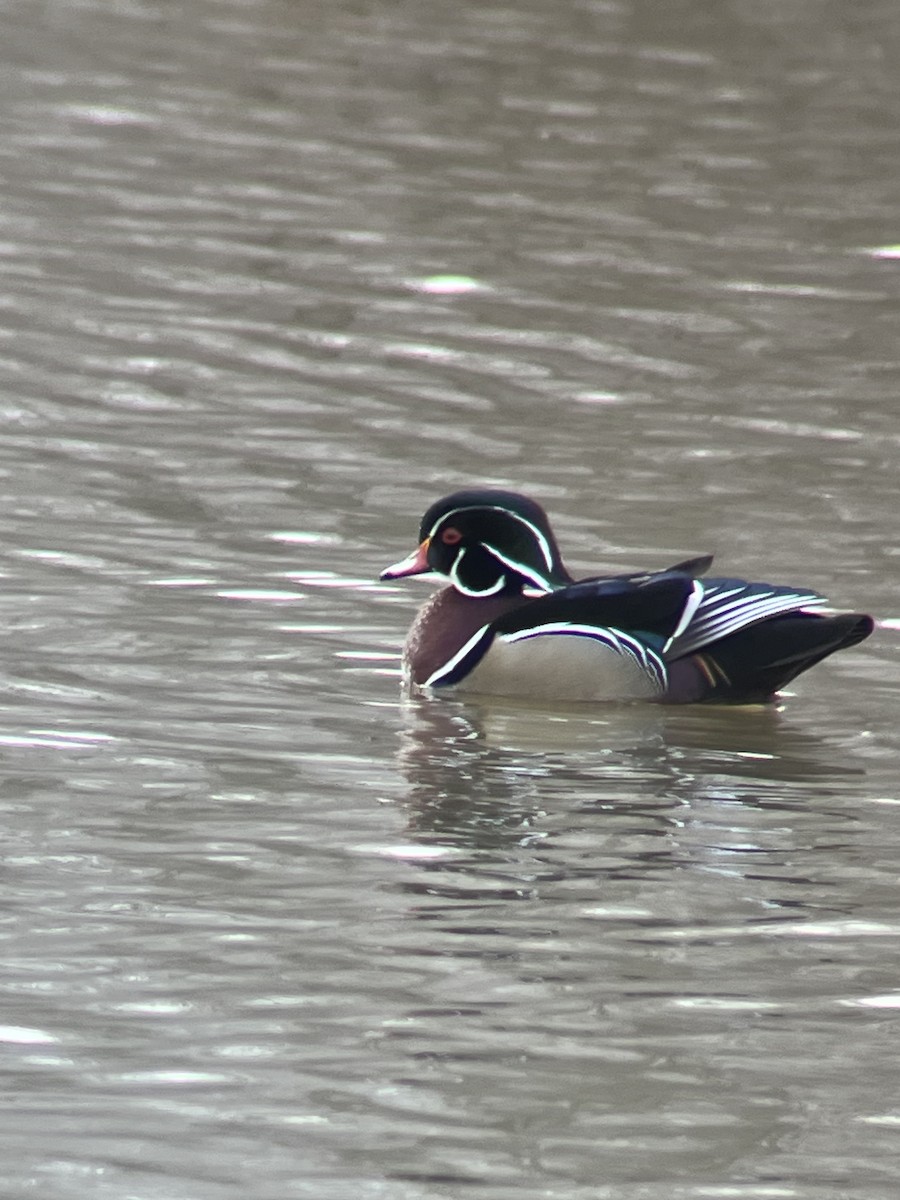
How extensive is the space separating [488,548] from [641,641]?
2.80 ft

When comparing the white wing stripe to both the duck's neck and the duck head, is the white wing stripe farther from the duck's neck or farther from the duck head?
the duck head

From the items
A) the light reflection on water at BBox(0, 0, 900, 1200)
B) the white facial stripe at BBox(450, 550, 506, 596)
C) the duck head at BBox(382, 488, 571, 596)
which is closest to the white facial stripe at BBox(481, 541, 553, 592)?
the duck head at BBox(382, 488, 571, 596)

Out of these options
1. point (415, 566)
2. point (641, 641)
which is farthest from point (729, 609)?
point (415, 566)

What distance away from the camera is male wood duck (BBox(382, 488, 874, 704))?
10094 millimetres

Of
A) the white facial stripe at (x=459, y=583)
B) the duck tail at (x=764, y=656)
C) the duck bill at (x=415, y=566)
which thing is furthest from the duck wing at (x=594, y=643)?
the duck bill at (x=415, y=566)

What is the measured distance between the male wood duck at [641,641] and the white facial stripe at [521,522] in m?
0.33

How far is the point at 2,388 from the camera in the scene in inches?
565

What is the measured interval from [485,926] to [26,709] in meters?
2.63

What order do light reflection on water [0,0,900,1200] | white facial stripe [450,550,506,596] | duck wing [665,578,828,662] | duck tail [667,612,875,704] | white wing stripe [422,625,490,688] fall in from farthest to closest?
white facial stripe [450,550,506,596], white wing stripe [422,625,490,688], duck wing [665,578,828,662], duck tail [667,612,875,704], light reflection on water [0,0,900,1200]

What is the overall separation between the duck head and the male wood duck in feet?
0.89

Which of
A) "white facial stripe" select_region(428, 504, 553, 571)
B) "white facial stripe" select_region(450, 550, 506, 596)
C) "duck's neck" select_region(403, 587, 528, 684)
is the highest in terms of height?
"white facial stripe" select_region(428, 504, 553, 571)

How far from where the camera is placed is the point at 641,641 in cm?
1020

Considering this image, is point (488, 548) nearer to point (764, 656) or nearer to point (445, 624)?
point (445, 624)

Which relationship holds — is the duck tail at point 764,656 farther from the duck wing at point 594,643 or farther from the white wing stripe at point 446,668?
the white wing stripe at point 446,668
